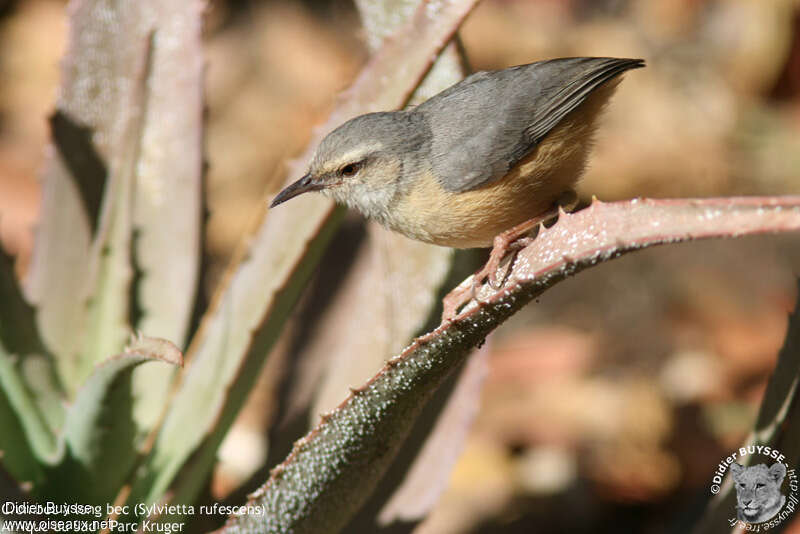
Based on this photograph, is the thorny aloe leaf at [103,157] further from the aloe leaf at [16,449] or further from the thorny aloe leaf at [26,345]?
the aloe leaf at [16,449]

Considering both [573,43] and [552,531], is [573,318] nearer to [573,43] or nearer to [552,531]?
[552,531]

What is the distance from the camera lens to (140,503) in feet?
7.50

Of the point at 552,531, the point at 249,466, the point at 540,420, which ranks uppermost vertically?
the point at 540,420

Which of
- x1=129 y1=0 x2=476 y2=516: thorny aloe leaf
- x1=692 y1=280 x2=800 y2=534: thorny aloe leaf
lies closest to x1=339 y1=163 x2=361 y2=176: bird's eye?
x1=129 y1=0 x2=476 y2=516: thorny aloe leaf

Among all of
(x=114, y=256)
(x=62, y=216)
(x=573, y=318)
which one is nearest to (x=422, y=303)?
(x=114, y=256)

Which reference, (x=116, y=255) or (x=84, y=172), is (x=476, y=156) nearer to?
(x=116, y=255)

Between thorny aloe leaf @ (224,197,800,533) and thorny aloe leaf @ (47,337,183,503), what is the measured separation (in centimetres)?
45

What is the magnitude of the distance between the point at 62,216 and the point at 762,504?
214 centimetres

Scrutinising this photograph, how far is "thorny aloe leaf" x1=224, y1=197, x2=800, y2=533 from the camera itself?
138 cm

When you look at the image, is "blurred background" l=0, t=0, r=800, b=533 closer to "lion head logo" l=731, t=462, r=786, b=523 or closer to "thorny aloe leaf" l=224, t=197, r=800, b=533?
"lion head logo" l=731, t=462, r=786, b=523

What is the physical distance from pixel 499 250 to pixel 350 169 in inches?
22.7

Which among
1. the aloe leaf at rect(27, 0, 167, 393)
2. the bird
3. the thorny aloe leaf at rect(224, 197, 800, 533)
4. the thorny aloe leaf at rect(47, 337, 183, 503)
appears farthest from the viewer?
the aloe leaf at rect(27, 0, 167, 393)

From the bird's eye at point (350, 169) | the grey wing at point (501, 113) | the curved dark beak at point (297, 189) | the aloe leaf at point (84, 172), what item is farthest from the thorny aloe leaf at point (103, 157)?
the grey wing at point (501, 113)

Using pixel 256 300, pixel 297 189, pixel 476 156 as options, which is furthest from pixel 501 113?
pixel 256 300
